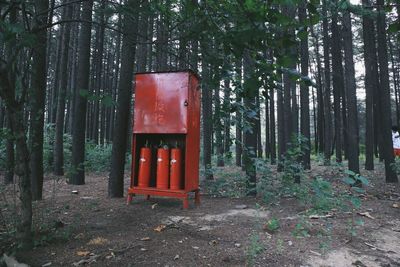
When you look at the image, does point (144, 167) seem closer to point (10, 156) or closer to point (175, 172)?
point (175, 172)

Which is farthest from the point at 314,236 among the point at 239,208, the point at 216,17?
the point at 216,17

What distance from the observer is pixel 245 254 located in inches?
165

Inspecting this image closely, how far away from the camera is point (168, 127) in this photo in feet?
22.6

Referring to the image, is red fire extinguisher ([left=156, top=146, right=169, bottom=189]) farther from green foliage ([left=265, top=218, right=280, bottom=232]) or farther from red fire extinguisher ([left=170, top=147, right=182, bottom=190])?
green foliage ([left=265, top=218, right=280, bottom=232])

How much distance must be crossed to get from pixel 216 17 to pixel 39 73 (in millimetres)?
4779

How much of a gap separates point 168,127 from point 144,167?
3.62 feet

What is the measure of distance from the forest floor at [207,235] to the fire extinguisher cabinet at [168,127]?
0.44 metres

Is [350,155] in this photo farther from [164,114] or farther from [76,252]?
[76,252]

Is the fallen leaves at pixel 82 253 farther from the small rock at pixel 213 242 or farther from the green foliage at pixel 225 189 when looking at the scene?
the green foliage at pixel 225 189

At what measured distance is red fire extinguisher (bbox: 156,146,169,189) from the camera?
698cm

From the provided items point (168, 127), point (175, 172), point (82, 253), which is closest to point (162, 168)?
point (175, 172)

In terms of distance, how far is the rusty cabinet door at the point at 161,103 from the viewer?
6.87m

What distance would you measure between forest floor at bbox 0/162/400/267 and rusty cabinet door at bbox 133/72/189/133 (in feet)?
5.73

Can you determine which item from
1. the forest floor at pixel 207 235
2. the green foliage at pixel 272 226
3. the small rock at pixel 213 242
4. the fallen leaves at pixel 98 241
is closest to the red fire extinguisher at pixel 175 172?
the forest floor at pixel 207 235
